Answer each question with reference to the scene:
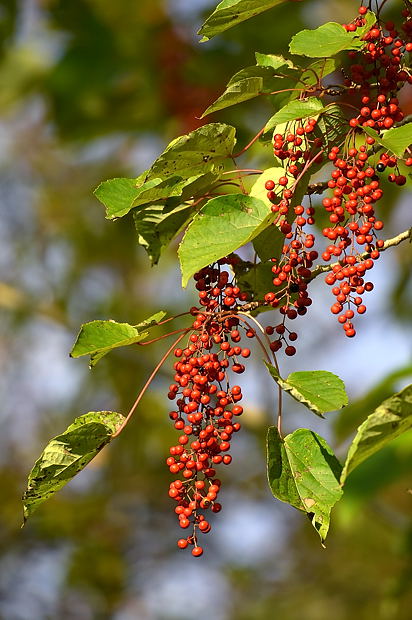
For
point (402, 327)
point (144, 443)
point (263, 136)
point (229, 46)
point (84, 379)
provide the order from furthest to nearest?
1. point (84, 379)
2. point (144, 443)
3. point (402, 327)
4. point (229, 46)
5. point (263, 136)

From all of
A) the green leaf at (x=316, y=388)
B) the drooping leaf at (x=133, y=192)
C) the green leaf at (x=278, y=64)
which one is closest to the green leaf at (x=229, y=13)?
the green leaf at (x=278, y=64)

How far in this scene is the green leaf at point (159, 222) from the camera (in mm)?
975

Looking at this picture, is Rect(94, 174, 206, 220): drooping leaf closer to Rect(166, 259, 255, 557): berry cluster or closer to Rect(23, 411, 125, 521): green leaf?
Rect(166, 259, 255, 557): berry cluster

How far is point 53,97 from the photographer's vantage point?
9.02 ft

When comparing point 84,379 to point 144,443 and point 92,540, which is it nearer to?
point 144,443

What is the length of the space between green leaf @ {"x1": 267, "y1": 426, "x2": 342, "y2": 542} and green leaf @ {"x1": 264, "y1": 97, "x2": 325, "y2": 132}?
1.10ft

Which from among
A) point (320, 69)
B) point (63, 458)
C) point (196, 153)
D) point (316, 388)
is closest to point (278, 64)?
point (320, 69)

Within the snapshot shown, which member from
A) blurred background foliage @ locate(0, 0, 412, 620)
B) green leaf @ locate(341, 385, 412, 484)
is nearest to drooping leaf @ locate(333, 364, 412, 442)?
blurred background foliage @ locate(0, 0, 412, 620)

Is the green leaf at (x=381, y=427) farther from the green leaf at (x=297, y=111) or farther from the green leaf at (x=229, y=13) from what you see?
the green leaf at (x=229, y=13)

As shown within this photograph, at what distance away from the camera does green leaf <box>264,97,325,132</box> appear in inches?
32.9

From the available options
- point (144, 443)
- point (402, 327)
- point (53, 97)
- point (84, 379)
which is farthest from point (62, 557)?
point (53, 97)

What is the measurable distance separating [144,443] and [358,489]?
2.81 metres

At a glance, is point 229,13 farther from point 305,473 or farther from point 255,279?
point 305,473

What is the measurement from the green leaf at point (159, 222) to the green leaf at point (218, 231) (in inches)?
3.9
